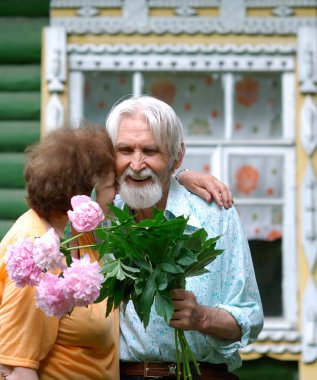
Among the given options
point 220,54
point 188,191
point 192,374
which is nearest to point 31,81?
point 220,54

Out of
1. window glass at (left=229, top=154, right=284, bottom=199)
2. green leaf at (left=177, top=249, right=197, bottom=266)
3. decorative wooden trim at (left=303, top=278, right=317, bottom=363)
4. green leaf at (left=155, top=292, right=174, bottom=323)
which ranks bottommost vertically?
decorative wooden trim at (left=303, top=278, right=317, bottom=363)

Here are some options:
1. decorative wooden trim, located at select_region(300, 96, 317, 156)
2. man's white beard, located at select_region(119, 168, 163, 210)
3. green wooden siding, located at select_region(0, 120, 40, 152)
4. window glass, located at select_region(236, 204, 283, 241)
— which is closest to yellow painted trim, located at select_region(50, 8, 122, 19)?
green wooden siding, located at select_region(0, 120, 40, 152)

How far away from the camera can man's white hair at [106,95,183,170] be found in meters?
3.56

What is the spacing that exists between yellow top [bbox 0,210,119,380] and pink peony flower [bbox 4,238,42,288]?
0.22 meters

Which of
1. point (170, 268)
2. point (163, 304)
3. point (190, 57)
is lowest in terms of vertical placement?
point (163, 304)

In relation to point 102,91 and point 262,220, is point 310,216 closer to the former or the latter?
point 262,220

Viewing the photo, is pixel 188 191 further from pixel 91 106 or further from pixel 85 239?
pixel 91 106

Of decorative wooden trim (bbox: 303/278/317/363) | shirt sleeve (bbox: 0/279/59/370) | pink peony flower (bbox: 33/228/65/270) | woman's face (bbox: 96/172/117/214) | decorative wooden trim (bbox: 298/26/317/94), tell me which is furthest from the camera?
decorative wooden trim (bbox: 298/26/317/94)

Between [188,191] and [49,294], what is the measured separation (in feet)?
2.98

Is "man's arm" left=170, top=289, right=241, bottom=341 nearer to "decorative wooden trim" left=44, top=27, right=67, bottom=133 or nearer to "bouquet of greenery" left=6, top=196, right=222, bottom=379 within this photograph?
"bouquet of greenery" left=6, top=196, right=222, bottom=379

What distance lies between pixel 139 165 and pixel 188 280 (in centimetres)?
41

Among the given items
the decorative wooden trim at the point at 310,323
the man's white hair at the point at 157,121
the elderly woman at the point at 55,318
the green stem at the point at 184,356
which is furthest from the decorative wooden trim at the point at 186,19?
the green stem at the point at 184,356

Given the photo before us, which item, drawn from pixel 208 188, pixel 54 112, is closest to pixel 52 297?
pixel 208 188

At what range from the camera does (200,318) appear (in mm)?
3209
